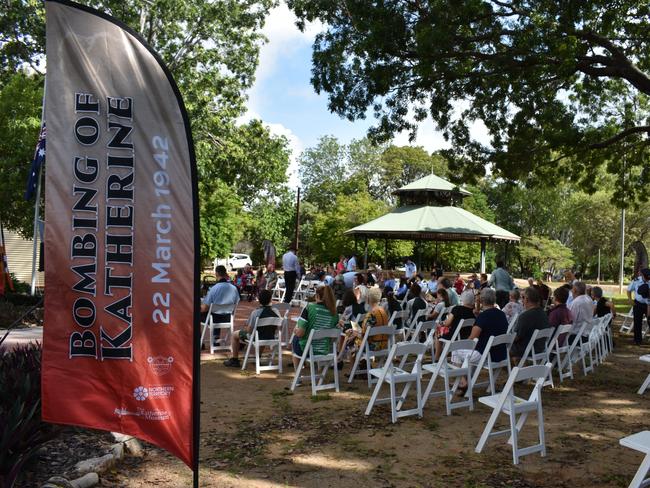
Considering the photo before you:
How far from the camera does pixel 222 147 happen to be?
66.4 feet

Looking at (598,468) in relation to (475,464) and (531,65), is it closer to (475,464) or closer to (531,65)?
(475,464)

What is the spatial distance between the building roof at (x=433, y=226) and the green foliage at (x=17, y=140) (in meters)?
11.3

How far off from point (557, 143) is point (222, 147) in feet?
42.0

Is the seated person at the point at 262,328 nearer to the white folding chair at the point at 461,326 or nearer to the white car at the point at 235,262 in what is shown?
the white folding chair at the point at 461,326

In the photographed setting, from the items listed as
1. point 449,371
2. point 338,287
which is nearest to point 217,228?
point 338,287

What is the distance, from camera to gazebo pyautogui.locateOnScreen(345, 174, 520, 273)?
64.0 feet

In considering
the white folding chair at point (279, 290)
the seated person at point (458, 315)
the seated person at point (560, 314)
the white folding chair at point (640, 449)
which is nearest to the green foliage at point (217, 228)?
the white folding chair at point (279, 290)

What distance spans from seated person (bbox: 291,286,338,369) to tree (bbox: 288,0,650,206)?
184 inches

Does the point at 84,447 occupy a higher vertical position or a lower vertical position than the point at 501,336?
lower

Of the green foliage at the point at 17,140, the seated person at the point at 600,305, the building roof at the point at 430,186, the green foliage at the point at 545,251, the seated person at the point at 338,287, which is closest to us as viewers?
the seated person at the point at 600,305

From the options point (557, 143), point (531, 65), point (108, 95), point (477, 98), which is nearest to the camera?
point (108, 95)

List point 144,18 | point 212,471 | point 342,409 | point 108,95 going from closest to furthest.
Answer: point 108,95 → point 212,471 → point 342,409 → point 144,18

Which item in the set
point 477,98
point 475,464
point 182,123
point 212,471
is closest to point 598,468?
point 475,464

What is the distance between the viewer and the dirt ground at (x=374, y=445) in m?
4.32
